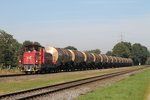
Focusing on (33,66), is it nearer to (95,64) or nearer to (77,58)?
(77,58)

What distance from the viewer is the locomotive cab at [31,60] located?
4588 cm

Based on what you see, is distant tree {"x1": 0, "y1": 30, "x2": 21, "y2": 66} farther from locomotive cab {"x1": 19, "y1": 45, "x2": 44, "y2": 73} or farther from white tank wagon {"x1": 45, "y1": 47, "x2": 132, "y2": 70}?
locomotive cab {"x1": 19, "y1": 45, "x2": 44, "y2": 73}

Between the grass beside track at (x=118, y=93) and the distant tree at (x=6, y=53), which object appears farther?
the distant tree at (x=6, y=53)

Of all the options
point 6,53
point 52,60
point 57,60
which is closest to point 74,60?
point 57,60

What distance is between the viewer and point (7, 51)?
4825 inches

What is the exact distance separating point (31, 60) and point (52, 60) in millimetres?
7787

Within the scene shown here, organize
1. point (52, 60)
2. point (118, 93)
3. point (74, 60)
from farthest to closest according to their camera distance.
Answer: point (74, 60) < point (52, 60) < point (118, 93)

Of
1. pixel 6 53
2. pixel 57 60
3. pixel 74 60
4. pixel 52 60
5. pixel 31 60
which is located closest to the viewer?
pixel 31 60

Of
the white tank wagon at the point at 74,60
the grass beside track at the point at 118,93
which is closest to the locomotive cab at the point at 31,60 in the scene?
the white tank wagon at the point at 74,60

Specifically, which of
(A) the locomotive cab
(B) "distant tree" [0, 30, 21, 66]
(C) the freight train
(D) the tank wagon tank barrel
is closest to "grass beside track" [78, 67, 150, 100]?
(A) the locomotive cab

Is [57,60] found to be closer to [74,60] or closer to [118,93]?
[74,60]

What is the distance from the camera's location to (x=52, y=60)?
2110 inches

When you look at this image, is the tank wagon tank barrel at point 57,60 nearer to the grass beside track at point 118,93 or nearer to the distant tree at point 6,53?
the grass beside track at point 118,93

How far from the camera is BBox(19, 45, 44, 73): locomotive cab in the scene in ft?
151
